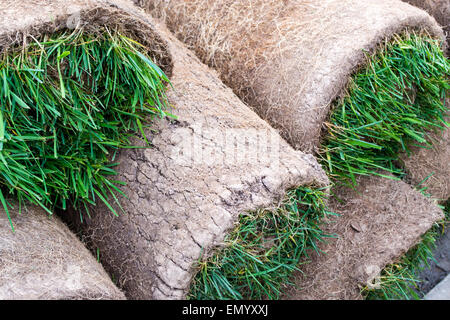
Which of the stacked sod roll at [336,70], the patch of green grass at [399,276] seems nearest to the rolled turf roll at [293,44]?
the stacked sod roll at [336,70]

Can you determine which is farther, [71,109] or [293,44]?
[293,44]

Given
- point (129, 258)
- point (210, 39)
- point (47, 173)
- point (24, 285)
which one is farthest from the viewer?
point (210, 39)

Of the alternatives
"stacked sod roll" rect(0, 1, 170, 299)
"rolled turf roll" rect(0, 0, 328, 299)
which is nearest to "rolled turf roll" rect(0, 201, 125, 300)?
"stacked sod roll" rect(0, 1, 170, 299)

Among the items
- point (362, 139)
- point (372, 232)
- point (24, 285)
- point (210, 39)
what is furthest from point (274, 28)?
point (24, 285)

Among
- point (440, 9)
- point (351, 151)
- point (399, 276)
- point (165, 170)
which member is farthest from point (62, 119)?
point (440, 9)

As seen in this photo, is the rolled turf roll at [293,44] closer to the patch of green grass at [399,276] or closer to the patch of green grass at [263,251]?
the patch of green grass at [263,251]

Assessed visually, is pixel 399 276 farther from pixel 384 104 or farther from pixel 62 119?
pixel 62 119

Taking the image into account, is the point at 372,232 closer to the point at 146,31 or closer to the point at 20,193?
the point at 146,31
